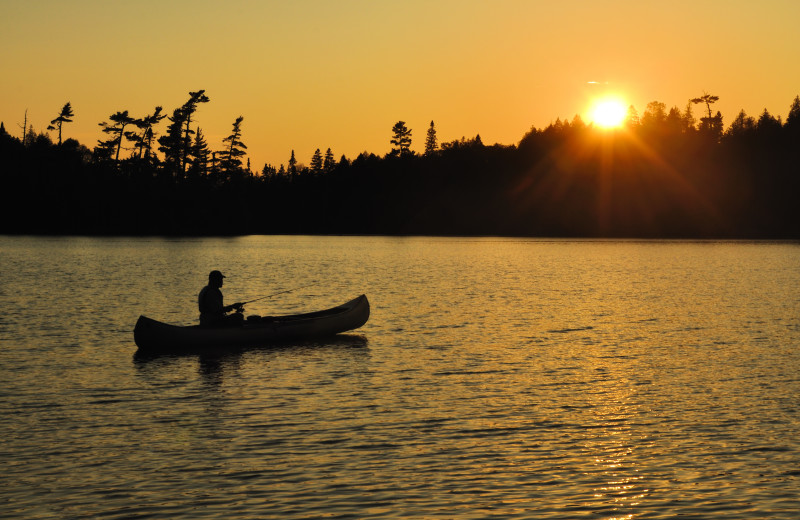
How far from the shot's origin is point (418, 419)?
63.4ft

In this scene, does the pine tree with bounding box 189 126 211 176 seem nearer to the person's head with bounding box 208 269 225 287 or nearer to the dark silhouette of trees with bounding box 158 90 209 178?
the dark silhouette of trees with bounding box 158 90 209 178

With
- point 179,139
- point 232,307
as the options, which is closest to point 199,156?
point 179,139

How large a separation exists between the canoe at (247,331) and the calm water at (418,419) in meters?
0.83

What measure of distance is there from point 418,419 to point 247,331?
1269 centimetres

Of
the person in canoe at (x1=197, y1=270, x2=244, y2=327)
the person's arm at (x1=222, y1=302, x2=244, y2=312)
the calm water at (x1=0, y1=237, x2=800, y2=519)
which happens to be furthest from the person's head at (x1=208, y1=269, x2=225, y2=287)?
the calm water at (x1=0, y1=237, x2=800, y2=519)

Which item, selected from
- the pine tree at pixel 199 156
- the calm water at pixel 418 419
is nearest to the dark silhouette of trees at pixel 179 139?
the pine tree at pixel 199 156

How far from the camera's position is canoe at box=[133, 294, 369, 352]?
29016 mm

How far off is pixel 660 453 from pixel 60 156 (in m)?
160

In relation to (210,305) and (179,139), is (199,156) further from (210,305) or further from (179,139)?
(210,305)

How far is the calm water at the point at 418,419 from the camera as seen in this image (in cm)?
1378

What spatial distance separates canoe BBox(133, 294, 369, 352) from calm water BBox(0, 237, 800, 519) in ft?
2.72

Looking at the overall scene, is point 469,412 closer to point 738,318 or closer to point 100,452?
point 100,452

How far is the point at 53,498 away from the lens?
13.7 metres

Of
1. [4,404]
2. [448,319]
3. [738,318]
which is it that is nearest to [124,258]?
[448,319]
